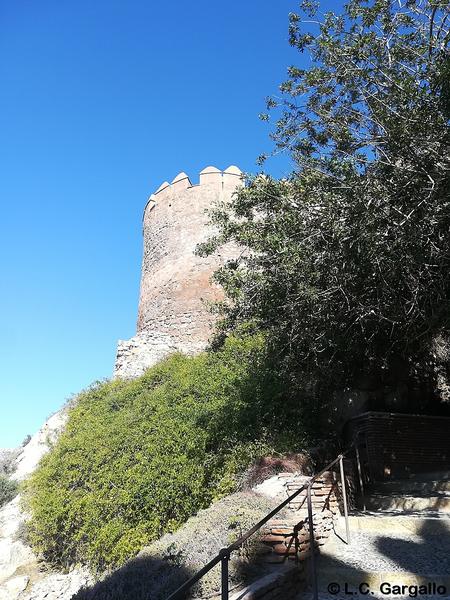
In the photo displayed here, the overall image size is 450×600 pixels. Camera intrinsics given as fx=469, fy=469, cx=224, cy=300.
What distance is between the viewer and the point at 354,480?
6.76 meters

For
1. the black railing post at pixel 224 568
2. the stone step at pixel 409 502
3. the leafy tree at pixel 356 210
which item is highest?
the leafy tree at pixel 356 210

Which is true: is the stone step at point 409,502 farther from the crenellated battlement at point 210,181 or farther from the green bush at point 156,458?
the crenellated battlement at point 210,181

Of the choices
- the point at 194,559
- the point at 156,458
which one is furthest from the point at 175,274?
the point at 194,559

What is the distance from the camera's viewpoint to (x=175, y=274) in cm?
1730

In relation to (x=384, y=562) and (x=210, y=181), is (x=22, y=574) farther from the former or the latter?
(x=210, y=181)

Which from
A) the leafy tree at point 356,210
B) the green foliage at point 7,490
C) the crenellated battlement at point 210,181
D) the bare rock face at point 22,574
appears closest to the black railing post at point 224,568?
the leafy tree at point 356,210

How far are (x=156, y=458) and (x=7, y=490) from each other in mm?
7596

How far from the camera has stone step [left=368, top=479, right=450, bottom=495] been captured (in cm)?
671

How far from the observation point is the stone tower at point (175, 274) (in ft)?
52.9

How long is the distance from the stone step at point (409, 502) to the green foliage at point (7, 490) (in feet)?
34.1

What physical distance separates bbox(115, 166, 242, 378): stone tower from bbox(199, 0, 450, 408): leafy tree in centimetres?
732

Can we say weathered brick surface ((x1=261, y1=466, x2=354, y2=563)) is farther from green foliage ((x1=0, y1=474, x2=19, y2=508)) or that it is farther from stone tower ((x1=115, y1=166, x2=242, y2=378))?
green foliage ((x1=0, y1=474, x2=19, y2=508))

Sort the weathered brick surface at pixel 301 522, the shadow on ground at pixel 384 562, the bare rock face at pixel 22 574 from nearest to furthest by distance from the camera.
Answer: the shadow on ground at pixel 384 562 < the weathered brick surface at pixel 301 522 < the bare rock face at pixel 22 574

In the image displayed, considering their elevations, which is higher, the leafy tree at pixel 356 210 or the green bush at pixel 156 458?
the leafy tree at pixel 356 210
